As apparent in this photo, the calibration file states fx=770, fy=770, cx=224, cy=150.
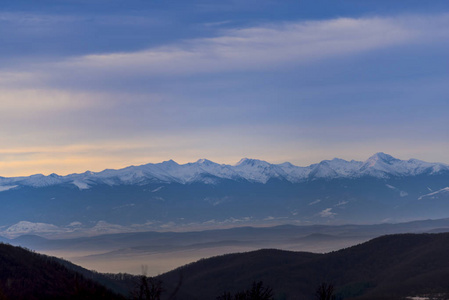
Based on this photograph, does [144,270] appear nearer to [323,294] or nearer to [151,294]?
[151,294]

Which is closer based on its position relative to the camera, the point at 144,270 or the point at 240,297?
the point at 144,270

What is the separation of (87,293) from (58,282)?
373 cm

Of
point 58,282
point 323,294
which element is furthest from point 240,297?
point 58,282

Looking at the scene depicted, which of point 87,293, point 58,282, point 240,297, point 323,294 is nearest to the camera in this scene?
point 87,293

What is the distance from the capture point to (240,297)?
87875 mm

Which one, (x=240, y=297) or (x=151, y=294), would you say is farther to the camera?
(x=240, y=297)

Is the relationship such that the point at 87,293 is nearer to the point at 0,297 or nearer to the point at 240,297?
the point at 0,297

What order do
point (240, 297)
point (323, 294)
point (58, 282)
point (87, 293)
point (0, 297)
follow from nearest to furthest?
point (87, 293)
point (58, 282)
point (0, 297)
point (323, 294)
point (240, 297)

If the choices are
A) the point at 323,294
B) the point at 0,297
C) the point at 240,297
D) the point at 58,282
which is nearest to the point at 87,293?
the point at 58,282

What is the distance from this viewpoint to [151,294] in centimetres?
5031

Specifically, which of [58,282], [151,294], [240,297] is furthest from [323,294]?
[58,282]

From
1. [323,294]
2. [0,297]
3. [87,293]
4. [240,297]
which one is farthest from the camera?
[240,297]

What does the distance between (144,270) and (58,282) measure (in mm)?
5790

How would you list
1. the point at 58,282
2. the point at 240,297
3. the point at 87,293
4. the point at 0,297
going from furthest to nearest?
the point at 240,297, the point at 0,297, the point at 58,282, the point at 87,293
